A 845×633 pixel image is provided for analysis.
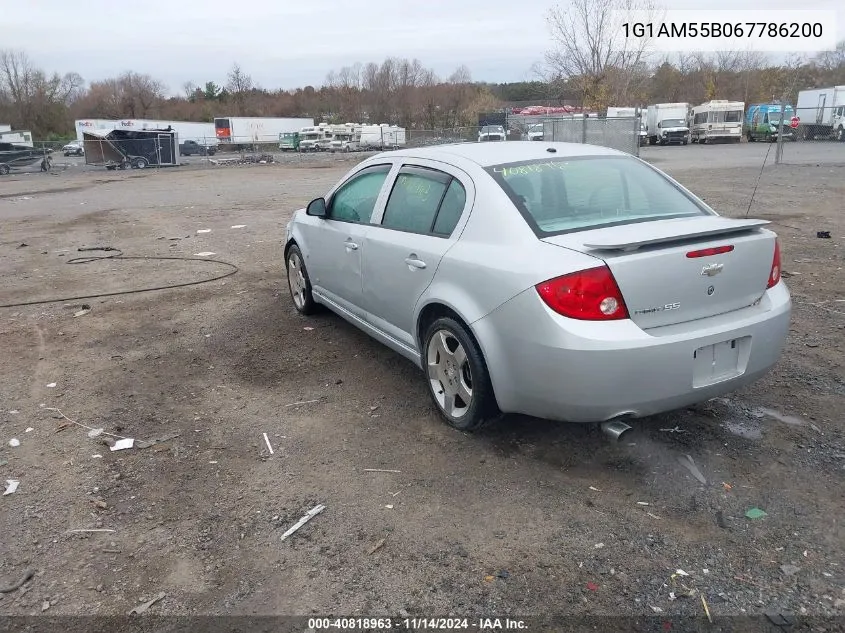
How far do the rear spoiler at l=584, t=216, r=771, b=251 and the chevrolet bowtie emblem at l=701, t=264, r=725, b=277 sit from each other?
16 cm

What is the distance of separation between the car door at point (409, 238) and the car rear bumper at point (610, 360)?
0.72 m

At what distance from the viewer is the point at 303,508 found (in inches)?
131

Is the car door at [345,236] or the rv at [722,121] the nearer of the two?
the car door at [345,236]

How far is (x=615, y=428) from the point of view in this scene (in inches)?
133

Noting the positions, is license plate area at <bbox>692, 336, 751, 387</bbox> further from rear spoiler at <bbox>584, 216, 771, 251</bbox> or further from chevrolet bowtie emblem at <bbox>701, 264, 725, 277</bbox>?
rear spoiler at <bbox>584, 216, 771, 251</bbox>

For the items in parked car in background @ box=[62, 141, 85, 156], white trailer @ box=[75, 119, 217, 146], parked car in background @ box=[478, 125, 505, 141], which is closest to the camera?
parked car in background @ box=[478, 125, 505, 141]

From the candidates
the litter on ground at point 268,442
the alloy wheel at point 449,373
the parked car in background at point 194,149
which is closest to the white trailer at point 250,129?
the parked car in background at point 194,149

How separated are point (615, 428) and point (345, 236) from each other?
2622mm

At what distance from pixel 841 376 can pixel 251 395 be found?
4.08 m

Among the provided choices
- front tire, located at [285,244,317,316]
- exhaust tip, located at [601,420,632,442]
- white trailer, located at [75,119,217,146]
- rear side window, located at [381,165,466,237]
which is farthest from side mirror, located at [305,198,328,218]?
white trailer, located at [75,119,217,146]

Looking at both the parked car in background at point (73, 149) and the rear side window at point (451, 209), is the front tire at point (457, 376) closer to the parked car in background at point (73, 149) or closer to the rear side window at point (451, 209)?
the rear side window at point (451, 209)

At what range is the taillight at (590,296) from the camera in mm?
3160

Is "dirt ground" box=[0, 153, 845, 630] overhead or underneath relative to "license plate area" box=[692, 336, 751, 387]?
underneath

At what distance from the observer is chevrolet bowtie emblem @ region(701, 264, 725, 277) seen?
3307 millimetres
